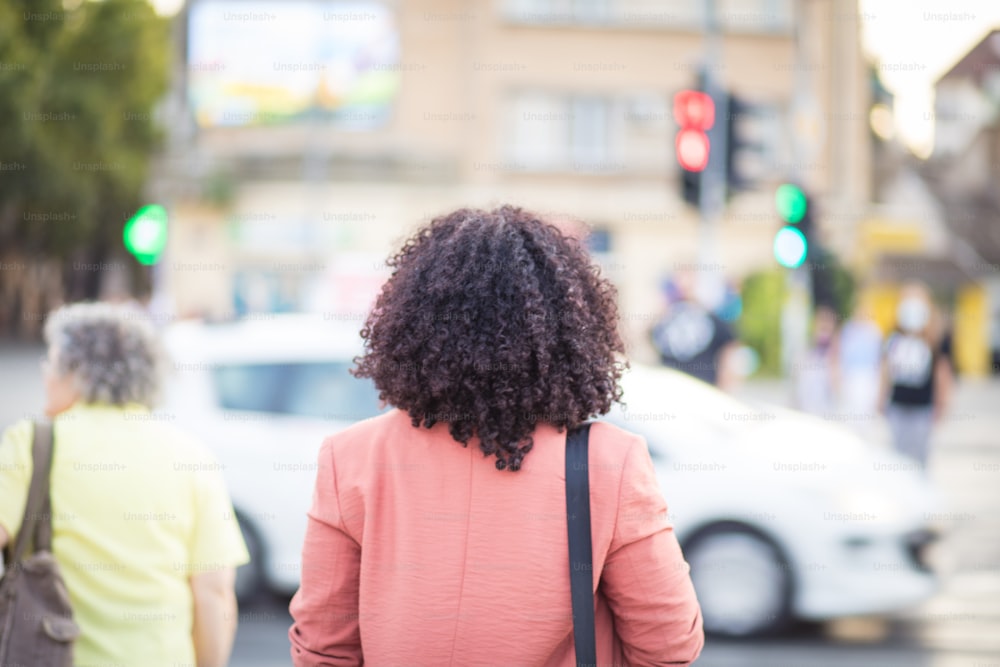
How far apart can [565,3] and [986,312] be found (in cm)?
1348

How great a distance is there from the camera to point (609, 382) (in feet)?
6.75

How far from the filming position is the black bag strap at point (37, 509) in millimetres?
2662

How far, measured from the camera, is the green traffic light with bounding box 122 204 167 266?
1338cm

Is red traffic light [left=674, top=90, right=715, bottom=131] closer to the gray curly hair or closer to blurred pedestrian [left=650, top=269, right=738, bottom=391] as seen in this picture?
blurred pedestrian [left=650, top=269, right=738, bottom=391]

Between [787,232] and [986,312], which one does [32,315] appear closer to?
[986,312]

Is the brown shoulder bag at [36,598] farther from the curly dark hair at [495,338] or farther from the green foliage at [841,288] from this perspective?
the green foliage at [841,288]

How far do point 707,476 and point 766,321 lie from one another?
19581mm

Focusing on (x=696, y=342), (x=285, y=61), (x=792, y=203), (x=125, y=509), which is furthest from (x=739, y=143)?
(x=285, y=61)

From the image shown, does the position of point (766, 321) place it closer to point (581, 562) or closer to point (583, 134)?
point (583, 134)

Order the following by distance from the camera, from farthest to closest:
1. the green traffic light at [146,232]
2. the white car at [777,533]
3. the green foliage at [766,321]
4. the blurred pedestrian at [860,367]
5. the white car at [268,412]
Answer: the green foliage at [766,321] < the blurred pedestrian at [860,367] < the green traffic light at [146,232] < the white car at [268,412] < the white car at [777,533]

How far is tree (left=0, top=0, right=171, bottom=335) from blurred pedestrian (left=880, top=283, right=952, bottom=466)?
1925 cm

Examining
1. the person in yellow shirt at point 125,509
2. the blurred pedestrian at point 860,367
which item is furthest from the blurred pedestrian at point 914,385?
the person in yellow shirt at point 125,509

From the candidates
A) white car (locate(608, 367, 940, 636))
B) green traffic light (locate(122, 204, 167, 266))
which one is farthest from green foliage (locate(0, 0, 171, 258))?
white car (locate(608, 367, 940, 636))

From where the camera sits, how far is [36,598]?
263cm
